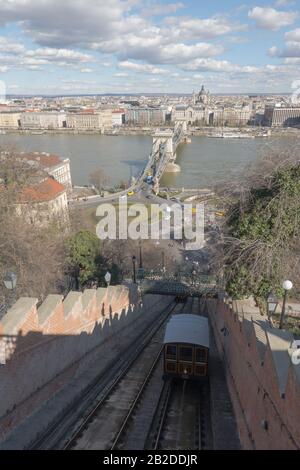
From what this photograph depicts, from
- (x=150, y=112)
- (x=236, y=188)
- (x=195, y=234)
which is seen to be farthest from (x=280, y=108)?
(x=236, y=188)

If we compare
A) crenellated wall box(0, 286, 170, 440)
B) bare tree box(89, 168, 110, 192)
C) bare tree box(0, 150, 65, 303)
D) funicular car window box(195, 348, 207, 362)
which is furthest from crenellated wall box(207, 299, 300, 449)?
bare tree box(89, 168, 110, 192)

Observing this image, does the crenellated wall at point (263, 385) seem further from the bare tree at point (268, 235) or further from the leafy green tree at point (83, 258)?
the leafy green tree at point (83, 258)

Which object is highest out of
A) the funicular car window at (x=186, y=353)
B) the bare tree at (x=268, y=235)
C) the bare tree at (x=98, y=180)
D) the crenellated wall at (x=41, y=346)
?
the bare tree at (x=268, y=235)

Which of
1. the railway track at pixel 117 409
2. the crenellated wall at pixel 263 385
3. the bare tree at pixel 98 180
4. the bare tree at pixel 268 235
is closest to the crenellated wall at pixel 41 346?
the railway track at pixel 117 409

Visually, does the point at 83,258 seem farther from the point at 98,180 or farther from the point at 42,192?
the point at 98,180

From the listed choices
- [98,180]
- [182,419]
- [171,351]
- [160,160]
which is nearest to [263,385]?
[182,419]
